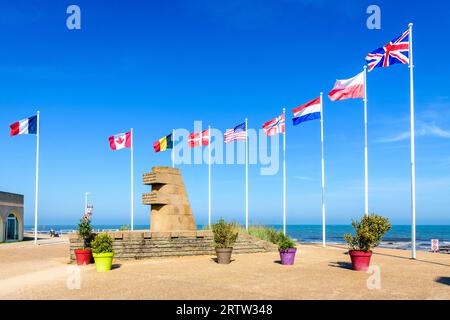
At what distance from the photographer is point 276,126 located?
29203 mm

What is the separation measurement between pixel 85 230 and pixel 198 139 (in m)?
12.2

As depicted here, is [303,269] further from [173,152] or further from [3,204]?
[3,204]

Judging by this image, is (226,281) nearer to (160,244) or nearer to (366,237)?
(366,237)

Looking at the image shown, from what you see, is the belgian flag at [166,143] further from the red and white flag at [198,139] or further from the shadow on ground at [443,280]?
the shadow on ground at [443,280]

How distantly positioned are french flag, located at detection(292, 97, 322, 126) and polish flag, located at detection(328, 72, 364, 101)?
3.17 m

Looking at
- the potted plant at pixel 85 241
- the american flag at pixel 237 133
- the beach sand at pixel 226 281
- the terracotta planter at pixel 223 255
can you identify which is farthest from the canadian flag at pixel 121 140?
the terracotta planter at pixel 223 255

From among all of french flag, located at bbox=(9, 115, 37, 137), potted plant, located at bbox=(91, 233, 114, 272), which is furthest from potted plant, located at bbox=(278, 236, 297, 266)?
french flag, located at bbox=(9, 115, 37, 137)

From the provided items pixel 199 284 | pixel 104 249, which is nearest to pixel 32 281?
pixel 104 249

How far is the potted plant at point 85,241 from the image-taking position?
62.6 ft

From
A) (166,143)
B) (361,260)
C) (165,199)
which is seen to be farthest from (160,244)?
(361,260)

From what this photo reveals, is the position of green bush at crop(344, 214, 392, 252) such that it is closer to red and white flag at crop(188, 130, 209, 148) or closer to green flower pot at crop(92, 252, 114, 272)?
green flower pot at crop(92, 252, 114, 272)

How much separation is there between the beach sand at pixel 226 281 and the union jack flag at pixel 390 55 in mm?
9290

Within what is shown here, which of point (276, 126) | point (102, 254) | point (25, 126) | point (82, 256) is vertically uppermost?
point (25, 126)
